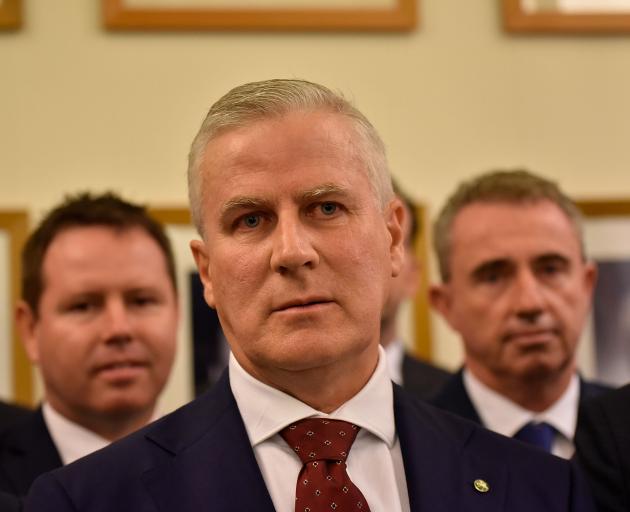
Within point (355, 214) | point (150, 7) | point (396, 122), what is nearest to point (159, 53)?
point (150, 7)

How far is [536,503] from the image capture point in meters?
2.57

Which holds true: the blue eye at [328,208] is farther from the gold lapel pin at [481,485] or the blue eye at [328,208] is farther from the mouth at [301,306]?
the gold lapel pin at [481,485]

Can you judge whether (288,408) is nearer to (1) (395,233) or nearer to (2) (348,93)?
(1) (395,233)

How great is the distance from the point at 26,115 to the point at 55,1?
0.45 meters

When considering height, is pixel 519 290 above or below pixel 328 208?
below

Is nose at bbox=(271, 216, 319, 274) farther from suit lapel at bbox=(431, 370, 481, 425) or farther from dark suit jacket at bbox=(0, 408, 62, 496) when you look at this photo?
suit lapel at bbox=(431, 370, 481, 425)

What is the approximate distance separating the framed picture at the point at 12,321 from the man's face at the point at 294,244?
7.18 ft

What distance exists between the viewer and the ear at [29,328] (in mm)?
3832

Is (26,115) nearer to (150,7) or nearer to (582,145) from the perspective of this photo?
(150,7)

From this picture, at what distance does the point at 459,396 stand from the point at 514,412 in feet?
0.62

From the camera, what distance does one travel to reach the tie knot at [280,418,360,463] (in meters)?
2.47

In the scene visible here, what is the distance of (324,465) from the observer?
2455 mm

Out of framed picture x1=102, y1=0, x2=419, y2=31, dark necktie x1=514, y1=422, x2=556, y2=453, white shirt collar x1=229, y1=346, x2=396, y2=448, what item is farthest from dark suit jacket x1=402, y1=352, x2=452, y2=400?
white shirt collar x1=229, y1=346, x2=396, y2=448

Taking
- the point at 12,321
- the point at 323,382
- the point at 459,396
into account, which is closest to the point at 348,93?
the point at 459,396
